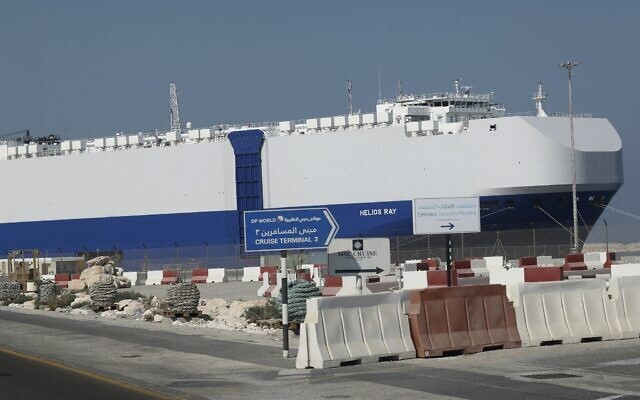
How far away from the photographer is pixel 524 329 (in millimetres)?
19078

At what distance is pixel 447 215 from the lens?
26.0 meters

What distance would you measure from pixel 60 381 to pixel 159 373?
5.21 feet

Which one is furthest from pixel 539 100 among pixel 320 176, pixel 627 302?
pixel 627 302

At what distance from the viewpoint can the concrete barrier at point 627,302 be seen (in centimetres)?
2002

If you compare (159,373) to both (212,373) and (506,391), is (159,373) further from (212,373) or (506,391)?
(506,391)

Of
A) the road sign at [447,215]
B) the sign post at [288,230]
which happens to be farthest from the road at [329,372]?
the road sign at [447,215]

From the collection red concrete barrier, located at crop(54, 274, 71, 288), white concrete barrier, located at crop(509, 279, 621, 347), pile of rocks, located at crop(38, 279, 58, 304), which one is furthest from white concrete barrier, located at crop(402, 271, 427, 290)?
red concrete barrier, located at crop(54, 274, 71, 288)

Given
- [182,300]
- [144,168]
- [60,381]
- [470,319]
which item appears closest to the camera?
[60,381]

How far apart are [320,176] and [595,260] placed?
32.5 m

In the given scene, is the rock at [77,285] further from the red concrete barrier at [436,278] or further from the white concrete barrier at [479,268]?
the red concrete barrier at [436,278]

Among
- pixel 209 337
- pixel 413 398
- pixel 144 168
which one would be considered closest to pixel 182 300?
pixel 209 337

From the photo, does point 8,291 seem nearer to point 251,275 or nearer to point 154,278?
point 154,278

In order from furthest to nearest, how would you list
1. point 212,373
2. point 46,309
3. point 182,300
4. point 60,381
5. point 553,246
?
point 553,246, point 46,309, point 182,300, point 212,373, point 60,381

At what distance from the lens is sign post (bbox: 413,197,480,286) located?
84.5 feet
